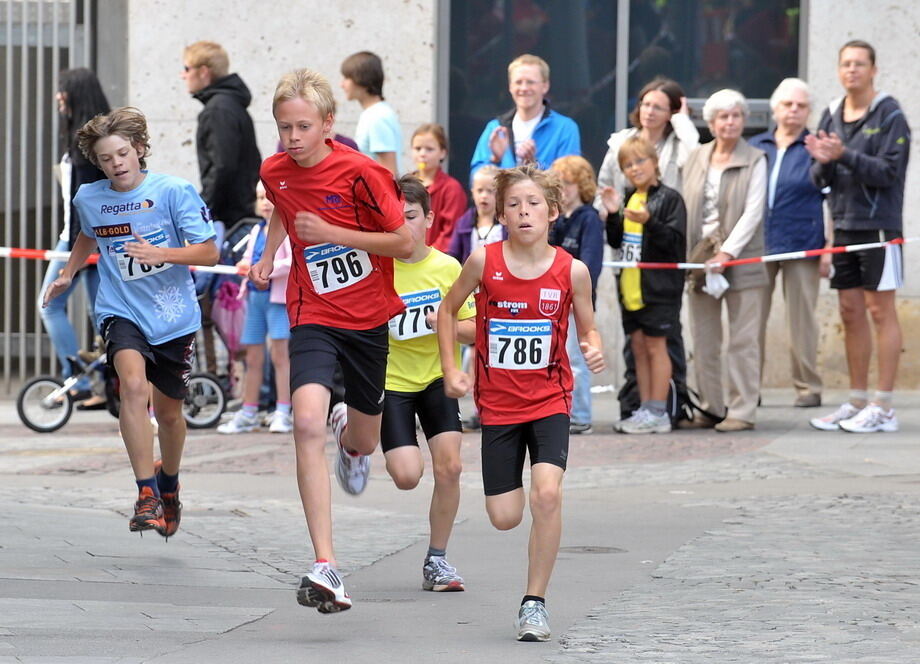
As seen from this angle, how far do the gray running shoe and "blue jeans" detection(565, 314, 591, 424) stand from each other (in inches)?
177

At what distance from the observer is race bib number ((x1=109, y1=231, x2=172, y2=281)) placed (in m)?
7.11

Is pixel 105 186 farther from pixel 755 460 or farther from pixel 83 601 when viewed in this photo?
pixel 755 460

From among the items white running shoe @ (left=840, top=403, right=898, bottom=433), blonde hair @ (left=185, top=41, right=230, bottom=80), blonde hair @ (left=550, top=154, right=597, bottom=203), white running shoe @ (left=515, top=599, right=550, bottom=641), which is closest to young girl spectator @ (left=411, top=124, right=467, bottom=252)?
blonde hair @ (left=550, top=154, right=597, bottom=203)

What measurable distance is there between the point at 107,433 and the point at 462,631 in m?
6.22

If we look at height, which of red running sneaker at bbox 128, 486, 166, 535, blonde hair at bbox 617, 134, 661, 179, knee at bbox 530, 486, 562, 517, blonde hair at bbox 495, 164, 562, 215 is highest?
blonde hair at bbox 617, 134, 661, 179

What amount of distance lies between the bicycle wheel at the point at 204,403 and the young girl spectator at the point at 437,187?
1762mm

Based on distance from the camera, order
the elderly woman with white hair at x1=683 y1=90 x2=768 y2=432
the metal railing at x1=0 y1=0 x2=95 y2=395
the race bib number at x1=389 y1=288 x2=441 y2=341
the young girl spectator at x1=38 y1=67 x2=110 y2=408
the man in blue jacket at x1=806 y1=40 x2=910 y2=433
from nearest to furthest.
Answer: the race bib number at x1=389 y1=288 x2=441 y2=341
the man in blue jacket at x1=806 y1=40 x2=910 y2=433
the elderly woman with white hair at x1=683 y1=90 x2=768 y2=432
the young girl spectator at x1=38 y1=67 x2=110 y2=408
the metal railing at x1=0 y1=0 x2=95 y2=395

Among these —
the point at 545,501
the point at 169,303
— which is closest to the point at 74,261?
the point at 169,303

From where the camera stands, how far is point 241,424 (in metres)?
11.4

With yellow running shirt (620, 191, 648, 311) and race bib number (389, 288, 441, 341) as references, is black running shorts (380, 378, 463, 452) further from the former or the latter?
yellow running shirt (620, 191, 648, 311)

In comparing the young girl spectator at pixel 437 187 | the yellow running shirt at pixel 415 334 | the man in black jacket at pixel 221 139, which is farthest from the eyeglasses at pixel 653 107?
the yellow running shirt at pixel 415 334

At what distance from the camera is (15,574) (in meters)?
6.41

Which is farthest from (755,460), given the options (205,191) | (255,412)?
(205,191)

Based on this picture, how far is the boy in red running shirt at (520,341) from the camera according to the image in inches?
231
